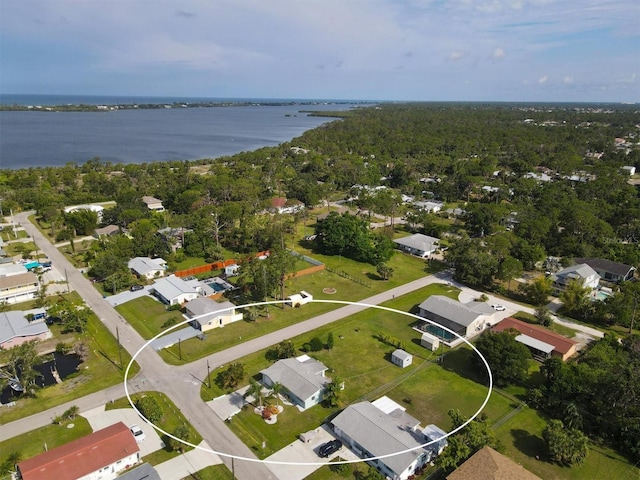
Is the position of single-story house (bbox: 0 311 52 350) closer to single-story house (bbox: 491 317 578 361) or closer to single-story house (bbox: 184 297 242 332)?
single-story house (bbox: 184 297 242 332)

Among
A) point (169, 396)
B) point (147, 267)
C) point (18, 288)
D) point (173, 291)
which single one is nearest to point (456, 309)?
point (169, 396)

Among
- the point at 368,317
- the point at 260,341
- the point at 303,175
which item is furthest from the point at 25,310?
the point at 303,175

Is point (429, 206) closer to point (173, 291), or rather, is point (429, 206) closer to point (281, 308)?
point (281, 308)

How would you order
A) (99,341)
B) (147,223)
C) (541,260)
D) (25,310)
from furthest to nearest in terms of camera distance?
1. (147,223)
2. (541,260)
3. (25,310)
4. (99,341)

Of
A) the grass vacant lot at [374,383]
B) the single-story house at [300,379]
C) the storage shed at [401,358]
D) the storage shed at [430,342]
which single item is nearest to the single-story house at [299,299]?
the grass vacant lot at [374,383]

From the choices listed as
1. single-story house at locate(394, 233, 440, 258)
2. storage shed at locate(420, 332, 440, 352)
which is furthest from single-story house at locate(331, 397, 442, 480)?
single-story house at locate(394, 233, 440, 258)

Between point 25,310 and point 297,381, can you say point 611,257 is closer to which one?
point 297,381

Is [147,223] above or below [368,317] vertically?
above
